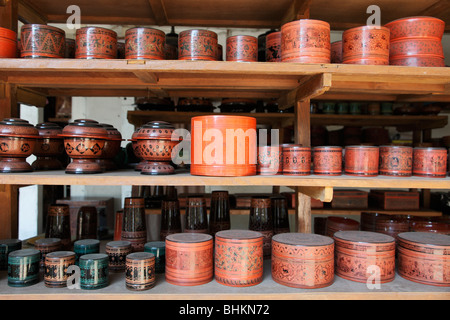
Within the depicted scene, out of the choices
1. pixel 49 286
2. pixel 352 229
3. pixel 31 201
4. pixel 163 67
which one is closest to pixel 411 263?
pixel 352 229

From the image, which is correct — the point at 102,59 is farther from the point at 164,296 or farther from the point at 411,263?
A: the point at 411,263

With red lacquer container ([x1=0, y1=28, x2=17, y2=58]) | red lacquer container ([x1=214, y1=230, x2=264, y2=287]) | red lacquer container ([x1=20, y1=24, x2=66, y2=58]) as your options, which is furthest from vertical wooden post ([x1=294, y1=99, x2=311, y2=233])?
red lacquer container ([x1=0, y1=28, x2=17, y2=58])

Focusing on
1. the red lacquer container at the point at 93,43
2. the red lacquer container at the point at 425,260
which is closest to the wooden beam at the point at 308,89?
the red lacquer container at the point at 425,260

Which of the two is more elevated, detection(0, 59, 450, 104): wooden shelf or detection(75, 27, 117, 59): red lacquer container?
detection(75, 27, 117, 59): red lacquer container

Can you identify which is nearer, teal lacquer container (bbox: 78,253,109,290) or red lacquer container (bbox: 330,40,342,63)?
teal lacquer container (bbox: 78,253,109,290)

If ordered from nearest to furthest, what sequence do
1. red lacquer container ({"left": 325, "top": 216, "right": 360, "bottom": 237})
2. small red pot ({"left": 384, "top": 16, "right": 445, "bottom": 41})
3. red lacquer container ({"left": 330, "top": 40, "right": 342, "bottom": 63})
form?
small red pot ({"left": 384, "top": 16, "right": 445, "bottom": 41})
red lacquer container ({"left": 330, "top": 40, "right": 342, "bottom": 63})
red lacquer container ({"left": 325, "top": 216, "right": 360, "bottom": 237})

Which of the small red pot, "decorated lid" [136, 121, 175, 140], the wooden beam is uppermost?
the small red pot

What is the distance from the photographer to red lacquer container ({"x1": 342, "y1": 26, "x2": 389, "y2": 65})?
4.58 ft

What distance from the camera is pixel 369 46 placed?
1397mm

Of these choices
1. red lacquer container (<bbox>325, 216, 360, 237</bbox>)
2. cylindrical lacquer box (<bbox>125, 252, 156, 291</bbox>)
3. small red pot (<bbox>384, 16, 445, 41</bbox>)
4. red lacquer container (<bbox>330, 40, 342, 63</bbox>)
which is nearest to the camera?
cylindrical lacquer box (<bbox>125, 252, 156, 291</bbox>)

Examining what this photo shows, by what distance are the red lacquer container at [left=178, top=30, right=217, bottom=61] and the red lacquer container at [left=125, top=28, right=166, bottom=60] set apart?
A: 0.11 metres

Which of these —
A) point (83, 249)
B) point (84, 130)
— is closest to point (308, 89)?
point (84, 130)

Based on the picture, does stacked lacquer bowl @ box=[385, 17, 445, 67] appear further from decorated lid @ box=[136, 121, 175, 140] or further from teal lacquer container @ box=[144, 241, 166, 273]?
teal lacquer container @ box=[144, 241, 166, 273]
